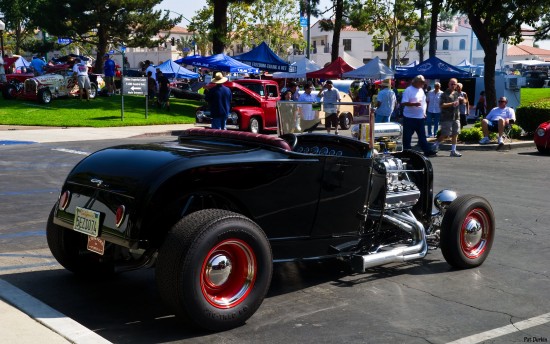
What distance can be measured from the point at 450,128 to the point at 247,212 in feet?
39.6

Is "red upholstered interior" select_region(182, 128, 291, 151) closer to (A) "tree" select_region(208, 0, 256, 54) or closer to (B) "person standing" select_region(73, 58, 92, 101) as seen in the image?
(B) "person standing" select_region(73, 58, 92, 101)

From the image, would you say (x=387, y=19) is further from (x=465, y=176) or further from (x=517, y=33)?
(x=465, y=176)

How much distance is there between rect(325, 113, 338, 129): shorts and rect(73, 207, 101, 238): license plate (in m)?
2.57

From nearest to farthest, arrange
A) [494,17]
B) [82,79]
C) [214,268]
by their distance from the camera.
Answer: [214,268], [494,17], [82,79]

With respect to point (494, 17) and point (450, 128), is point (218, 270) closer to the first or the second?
point (450, 128)

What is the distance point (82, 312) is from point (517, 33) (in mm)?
19435

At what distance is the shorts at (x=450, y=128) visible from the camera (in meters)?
16.0

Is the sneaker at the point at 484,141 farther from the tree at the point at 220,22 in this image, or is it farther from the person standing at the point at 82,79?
the person standing at the point at 82,79

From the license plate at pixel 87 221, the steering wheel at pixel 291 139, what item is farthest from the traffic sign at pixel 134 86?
the license plate at pixel 87 221

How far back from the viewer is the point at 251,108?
21672 mm

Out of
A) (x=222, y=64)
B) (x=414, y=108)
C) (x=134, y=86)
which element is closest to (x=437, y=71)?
(x=222, y=64)

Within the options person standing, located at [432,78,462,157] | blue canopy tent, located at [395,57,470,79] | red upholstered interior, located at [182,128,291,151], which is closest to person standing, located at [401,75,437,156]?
person standing, located at [432,78,462,157]

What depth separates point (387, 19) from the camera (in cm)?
5709

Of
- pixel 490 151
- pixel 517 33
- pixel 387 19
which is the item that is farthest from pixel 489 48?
pixel 387 19
